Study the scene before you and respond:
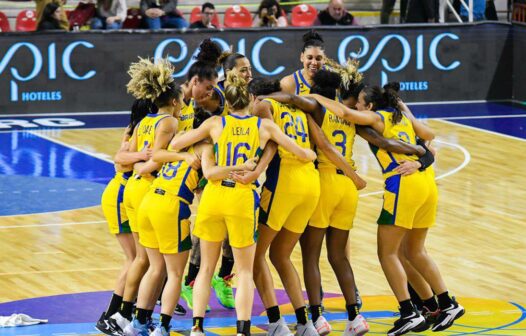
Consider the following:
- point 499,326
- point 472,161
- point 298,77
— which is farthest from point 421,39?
point 499,326

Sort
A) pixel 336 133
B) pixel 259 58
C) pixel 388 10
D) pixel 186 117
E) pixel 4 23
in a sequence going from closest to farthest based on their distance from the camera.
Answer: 1. pixel 336 133
2. pixel 186 117
3. pixel 259 58
4. pixel 4 23
5. pixel 388 10

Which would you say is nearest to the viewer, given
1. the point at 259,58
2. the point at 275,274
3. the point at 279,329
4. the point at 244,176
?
the point at 244,176

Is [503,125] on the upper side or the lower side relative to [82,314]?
lower

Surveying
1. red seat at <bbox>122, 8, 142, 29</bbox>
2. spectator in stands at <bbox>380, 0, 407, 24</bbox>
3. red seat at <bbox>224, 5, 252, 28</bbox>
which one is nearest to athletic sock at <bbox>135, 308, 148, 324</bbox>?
red seat at <bbox>122, 8, 142, 29</bbox>

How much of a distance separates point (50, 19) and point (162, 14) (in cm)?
205

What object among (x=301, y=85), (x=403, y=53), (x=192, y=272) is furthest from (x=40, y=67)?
(x=192, y=272)

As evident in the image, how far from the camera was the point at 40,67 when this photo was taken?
21.4 m

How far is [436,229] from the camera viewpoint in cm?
1367

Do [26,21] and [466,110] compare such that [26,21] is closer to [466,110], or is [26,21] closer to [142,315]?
[466,110]

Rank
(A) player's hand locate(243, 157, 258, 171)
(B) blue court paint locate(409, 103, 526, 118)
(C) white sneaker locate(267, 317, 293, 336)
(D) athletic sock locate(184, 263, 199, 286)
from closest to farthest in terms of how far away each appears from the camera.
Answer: (A) player's hand locate(243, 157, 258, 171) < (C) white sneaker locate(267, 317, 293, 336) < (D) athletic sock locate(184, 263, 199, 286) < (B) blue court paint locate(409, 103, 526, 118)

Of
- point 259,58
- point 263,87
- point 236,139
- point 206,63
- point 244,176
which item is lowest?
point 259,58

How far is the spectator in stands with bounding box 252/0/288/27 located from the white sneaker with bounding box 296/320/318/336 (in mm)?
13796

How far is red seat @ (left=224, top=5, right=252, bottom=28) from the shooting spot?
77.5 ft

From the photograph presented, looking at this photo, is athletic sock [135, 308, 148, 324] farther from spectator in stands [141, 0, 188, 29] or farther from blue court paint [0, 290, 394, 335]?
spectator in stands [141, 0, 188, 29]
